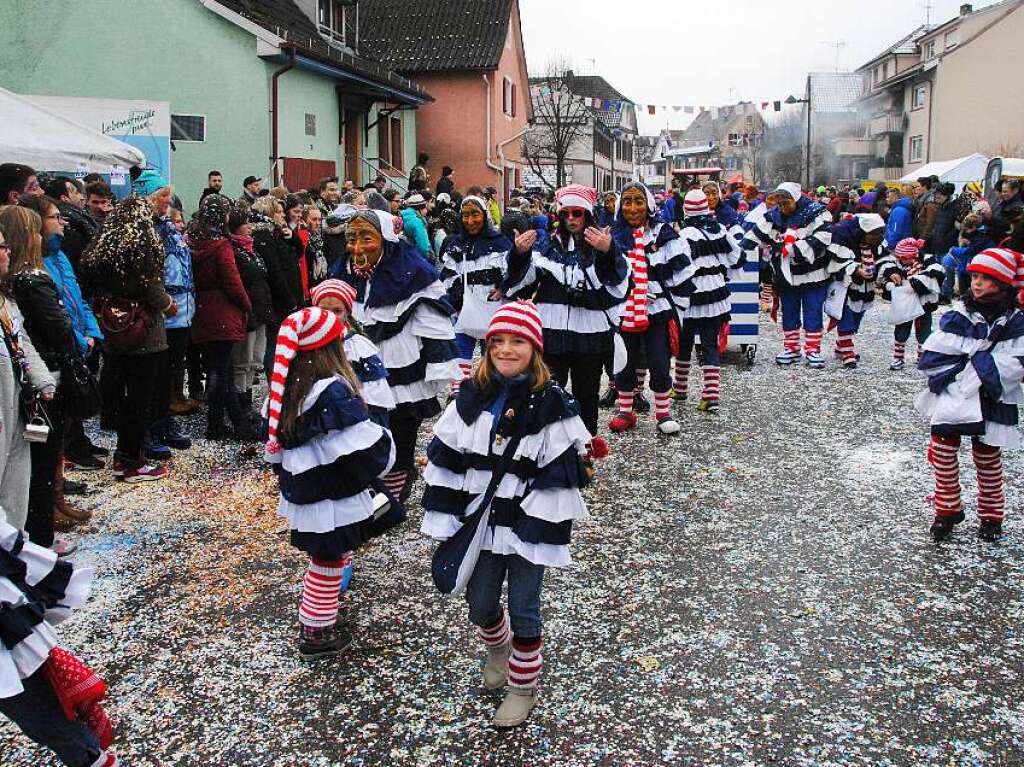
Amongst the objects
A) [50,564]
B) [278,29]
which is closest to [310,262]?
[50,564]

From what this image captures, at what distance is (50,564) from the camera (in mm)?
2816

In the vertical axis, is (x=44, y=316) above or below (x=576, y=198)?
below

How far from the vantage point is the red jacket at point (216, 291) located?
7418mm

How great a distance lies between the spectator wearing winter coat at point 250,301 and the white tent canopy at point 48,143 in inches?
85.5

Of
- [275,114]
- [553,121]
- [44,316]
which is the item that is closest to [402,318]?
[44,316]

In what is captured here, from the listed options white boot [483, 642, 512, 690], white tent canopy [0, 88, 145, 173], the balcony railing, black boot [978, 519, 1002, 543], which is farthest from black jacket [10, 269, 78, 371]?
the balcony railing

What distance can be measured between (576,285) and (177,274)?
3.28 m

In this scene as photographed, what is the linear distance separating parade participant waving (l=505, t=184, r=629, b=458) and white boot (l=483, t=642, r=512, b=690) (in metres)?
3.12

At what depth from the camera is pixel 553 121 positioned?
1976 inches

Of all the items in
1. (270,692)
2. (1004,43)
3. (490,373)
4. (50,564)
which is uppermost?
(1004,43)

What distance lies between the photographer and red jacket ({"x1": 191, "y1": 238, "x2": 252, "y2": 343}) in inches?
292

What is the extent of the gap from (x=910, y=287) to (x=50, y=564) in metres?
8.57

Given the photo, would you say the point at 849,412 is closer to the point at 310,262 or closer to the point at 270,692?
the point at 310,262

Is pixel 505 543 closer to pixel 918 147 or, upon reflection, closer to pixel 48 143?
pixel 48 143
